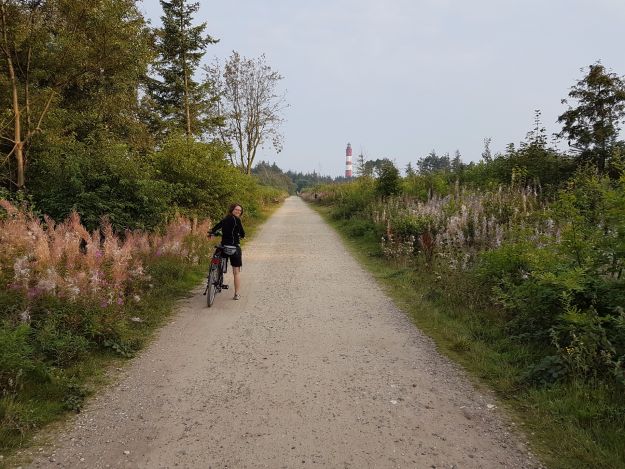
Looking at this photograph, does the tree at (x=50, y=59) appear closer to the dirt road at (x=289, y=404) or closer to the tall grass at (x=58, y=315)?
the tall grass at (x=58, y=315)

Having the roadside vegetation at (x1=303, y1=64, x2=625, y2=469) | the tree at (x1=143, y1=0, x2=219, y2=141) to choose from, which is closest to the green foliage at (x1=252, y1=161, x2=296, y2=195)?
the tree at (x1=143, y1=0, x2=219, y2=141)

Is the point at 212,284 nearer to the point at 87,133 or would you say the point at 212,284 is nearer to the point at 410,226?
the point at 410,226

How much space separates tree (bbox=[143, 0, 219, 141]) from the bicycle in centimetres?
1942

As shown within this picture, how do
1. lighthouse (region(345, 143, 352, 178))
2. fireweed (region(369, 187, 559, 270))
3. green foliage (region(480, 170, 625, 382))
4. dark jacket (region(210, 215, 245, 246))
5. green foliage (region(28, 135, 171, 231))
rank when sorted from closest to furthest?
green foliage (region(480, 170, 625, 382))
dark jacket (region(210, 215, 245, 246))
fireweed (region(369, 187, 559, 270))
green foliage (region(28, 135, 171, 231))
lighthouse (region(345, 143, 352, 178))

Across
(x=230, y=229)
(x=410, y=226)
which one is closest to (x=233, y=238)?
(x=230, y=229)

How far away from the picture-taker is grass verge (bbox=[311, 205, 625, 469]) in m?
3.02

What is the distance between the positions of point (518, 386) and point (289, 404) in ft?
7.47

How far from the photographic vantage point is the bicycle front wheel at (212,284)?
22.7ft

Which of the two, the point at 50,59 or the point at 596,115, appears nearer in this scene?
the point at 50,59

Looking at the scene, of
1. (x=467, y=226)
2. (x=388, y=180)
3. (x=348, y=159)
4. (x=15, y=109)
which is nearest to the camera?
(x=467, y=226)

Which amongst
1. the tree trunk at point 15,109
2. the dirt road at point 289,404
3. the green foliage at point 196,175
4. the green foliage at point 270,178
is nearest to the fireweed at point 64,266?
the dirt road at point 289,404

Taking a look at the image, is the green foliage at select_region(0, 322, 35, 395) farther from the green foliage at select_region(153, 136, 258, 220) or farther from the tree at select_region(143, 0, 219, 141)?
the tree at select_region(143, 0, 219, 141)

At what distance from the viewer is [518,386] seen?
401 cm

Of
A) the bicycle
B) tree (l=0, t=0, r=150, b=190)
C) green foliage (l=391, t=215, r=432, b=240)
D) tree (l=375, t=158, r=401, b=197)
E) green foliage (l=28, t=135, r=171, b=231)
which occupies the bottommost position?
the bicycle
